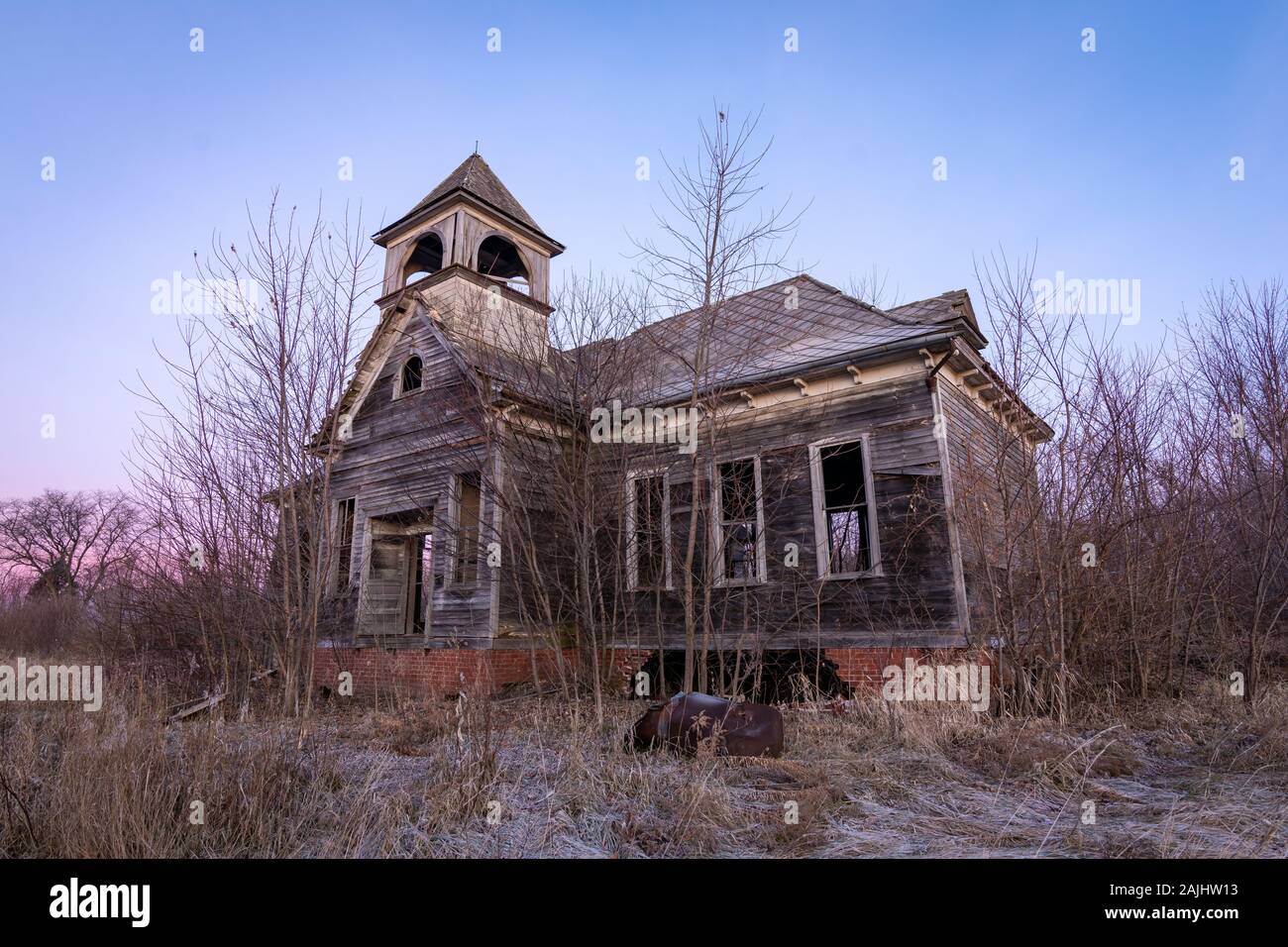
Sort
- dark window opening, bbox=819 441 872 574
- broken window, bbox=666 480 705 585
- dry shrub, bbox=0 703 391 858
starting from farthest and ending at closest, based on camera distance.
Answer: broken window, bbox=666 480 705 585, dark window opening, bbox=819 441 872 574, dry shrub, bbox=0 703 391 858

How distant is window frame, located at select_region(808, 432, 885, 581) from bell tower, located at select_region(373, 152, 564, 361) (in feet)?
23.8

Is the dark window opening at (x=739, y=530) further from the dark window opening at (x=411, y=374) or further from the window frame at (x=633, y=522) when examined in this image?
the dark window opening at (x=411, y=374)

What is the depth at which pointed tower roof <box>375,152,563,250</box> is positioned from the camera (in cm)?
1566

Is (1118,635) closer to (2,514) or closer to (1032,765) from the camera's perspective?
(1032,765)

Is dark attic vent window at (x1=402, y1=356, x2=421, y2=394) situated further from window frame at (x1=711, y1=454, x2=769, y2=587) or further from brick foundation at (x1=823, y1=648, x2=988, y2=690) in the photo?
brick foundation at (x1=823, y1=648, x2=988, y2=690)

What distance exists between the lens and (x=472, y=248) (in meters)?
15.5

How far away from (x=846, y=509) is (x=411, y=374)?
30.7 ft

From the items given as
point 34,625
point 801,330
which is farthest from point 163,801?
point 34,625

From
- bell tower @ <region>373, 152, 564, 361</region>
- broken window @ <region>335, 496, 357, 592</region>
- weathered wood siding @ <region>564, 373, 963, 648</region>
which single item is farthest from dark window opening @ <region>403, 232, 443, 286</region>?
weathered wood siding @ <region>564, 373, 963, 648</region>

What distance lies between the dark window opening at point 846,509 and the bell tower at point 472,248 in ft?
23.6

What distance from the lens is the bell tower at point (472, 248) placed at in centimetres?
1498

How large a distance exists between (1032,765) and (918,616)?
4442 millimetres

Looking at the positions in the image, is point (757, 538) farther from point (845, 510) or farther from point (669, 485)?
point (845, 510)

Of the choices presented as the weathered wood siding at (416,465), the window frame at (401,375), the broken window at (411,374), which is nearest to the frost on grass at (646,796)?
the weathered wood siding at (416,465)
